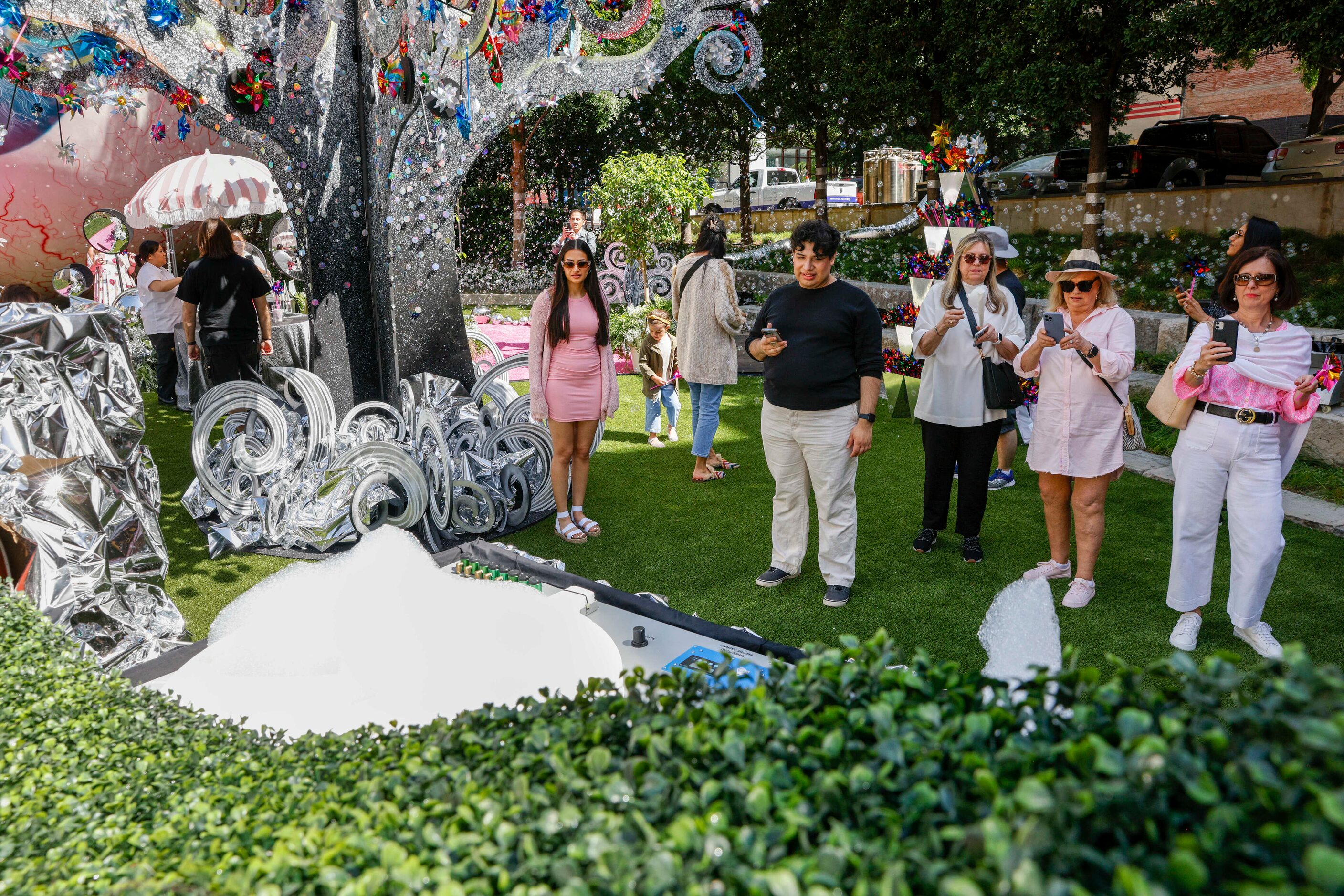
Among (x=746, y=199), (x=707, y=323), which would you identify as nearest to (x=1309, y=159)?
(x=746, y=199)

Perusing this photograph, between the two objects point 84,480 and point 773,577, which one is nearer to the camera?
point 84,480

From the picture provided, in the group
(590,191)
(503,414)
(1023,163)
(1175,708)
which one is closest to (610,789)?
(1175,708)

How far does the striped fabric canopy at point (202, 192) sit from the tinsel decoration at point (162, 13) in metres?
5.73

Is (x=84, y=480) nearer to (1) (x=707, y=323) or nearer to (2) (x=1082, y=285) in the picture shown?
(1) (x=707, y=323)

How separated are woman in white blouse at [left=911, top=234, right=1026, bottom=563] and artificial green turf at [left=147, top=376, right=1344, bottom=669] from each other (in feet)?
1.41

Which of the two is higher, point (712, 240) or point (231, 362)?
point (712, 240)

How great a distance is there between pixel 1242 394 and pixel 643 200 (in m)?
9.23

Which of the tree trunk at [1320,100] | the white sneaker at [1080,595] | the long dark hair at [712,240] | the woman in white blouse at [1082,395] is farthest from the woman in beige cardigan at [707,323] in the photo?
the tree trunk at [1320,100]

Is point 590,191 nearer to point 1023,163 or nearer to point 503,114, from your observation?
point 503,114

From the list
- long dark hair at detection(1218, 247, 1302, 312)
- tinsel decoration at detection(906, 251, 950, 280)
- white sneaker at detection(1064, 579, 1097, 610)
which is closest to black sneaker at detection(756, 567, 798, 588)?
white sneaker at detection(1064, 579, 1097, 610)

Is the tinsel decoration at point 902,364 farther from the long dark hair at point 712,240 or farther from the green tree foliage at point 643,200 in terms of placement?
the green tree foliage at point 643,200

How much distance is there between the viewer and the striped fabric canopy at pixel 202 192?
10.4 metres

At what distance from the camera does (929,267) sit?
5.07m

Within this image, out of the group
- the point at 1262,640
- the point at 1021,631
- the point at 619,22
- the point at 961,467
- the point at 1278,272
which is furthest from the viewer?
the point at 619,22
